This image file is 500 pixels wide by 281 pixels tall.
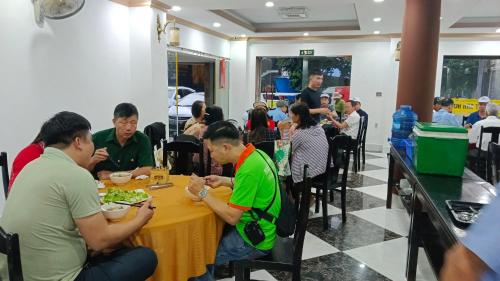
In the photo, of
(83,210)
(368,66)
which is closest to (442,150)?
(83,210)

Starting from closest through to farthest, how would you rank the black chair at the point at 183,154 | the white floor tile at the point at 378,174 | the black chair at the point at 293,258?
the black chair at the point at 293,258 < the black chair at the point at 183,154 < the white floor tile at the point at 378,174

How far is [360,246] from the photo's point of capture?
3.22m

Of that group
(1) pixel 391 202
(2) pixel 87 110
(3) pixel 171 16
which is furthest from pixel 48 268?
(3) pixel 171 16

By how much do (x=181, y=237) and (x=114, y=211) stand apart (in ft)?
1.16

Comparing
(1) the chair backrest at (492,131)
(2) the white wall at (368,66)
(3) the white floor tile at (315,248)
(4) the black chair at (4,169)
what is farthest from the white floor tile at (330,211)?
(2) the white wall at (368,66)

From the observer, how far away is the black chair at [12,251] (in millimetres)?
1263

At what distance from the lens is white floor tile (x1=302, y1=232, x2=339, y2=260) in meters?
3.04

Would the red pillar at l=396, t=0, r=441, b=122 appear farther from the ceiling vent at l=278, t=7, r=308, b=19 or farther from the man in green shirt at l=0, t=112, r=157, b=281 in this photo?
the man in green shirt at l=0, t=112, r=157, b=281

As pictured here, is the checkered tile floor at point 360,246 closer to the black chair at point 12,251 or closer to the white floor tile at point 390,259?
the white floor tile at point 390,259

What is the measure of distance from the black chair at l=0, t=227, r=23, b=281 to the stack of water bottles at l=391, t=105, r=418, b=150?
367 centimetres

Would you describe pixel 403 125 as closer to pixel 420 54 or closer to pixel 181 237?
pixel 420 54

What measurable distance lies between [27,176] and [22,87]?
8.78 ft

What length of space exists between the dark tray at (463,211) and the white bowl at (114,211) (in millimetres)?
1582

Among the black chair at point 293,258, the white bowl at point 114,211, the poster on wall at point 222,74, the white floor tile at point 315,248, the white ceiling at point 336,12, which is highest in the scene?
the white ceiling at point 336,12
